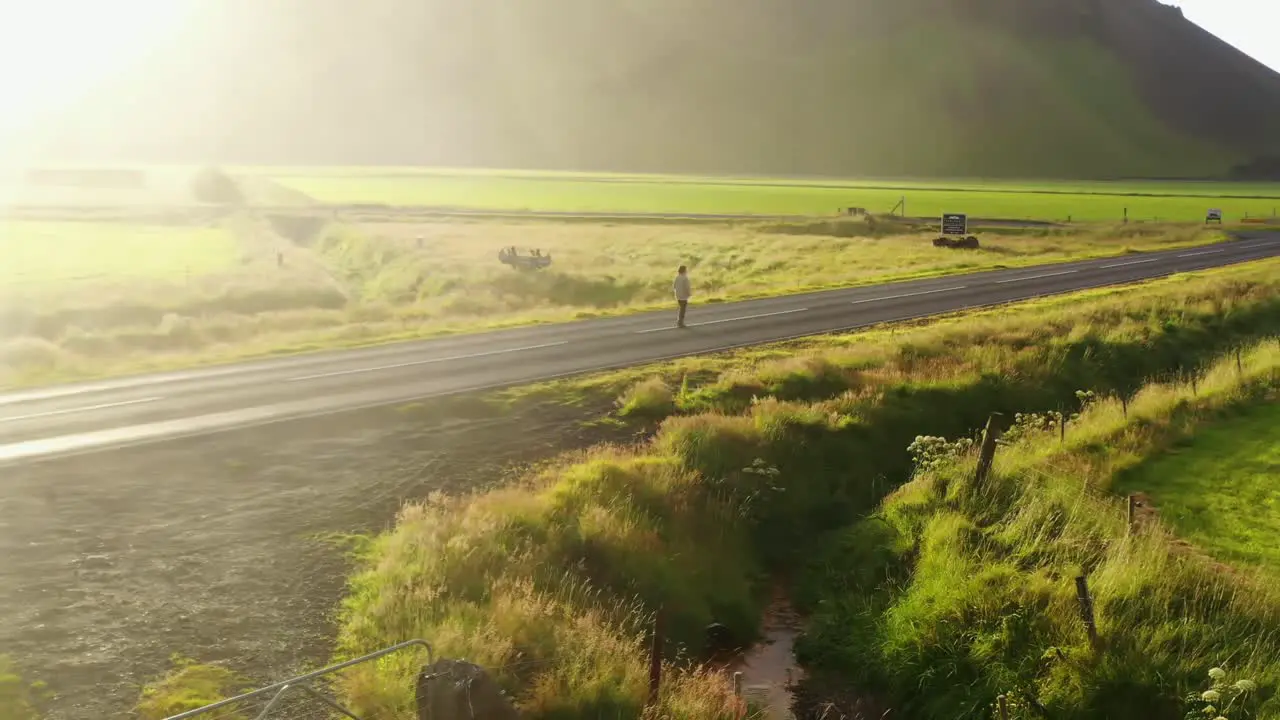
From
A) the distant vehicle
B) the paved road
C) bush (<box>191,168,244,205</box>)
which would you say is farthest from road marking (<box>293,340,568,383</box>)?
bush (<box>191,168,244,205</box>)

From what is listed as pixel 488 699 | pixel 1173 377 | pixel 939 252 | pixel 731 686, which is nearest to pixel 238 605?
pixel 488 699

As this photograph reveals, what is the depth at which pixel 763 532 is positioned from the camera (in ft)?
51.4

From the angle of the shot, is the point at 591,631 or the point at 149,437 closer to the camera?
the point at 591,631

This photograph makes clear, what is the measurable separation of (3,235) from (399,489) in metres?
81.7

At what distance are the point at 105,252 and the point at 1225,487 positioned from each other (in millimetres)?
72648

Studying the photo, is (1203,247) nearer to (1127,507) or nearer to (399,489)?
(1127,507)

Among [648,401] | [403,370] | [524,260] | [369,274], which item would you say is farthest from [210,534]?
[369,274]

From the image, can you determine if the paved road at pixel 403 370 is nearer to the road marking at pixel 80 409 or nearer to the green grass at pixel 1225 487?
the road marking at pixel 80 409

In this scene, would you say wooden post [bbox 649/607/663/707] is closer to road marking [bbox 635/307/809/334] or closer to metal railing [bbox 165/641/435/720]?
metal railing [bbox 165/641/435/720]

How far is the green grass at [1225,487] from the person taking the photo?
1315cm

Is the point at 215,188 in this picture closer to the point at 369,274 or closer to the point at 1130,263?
the point at 369,274

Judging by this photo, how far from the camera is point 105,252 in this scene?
6831cm

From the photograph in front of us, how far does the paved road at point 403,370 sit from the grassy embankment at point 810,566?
12.0 ft

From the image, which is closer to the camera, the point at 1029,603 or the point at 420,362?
the point at 1029,603
